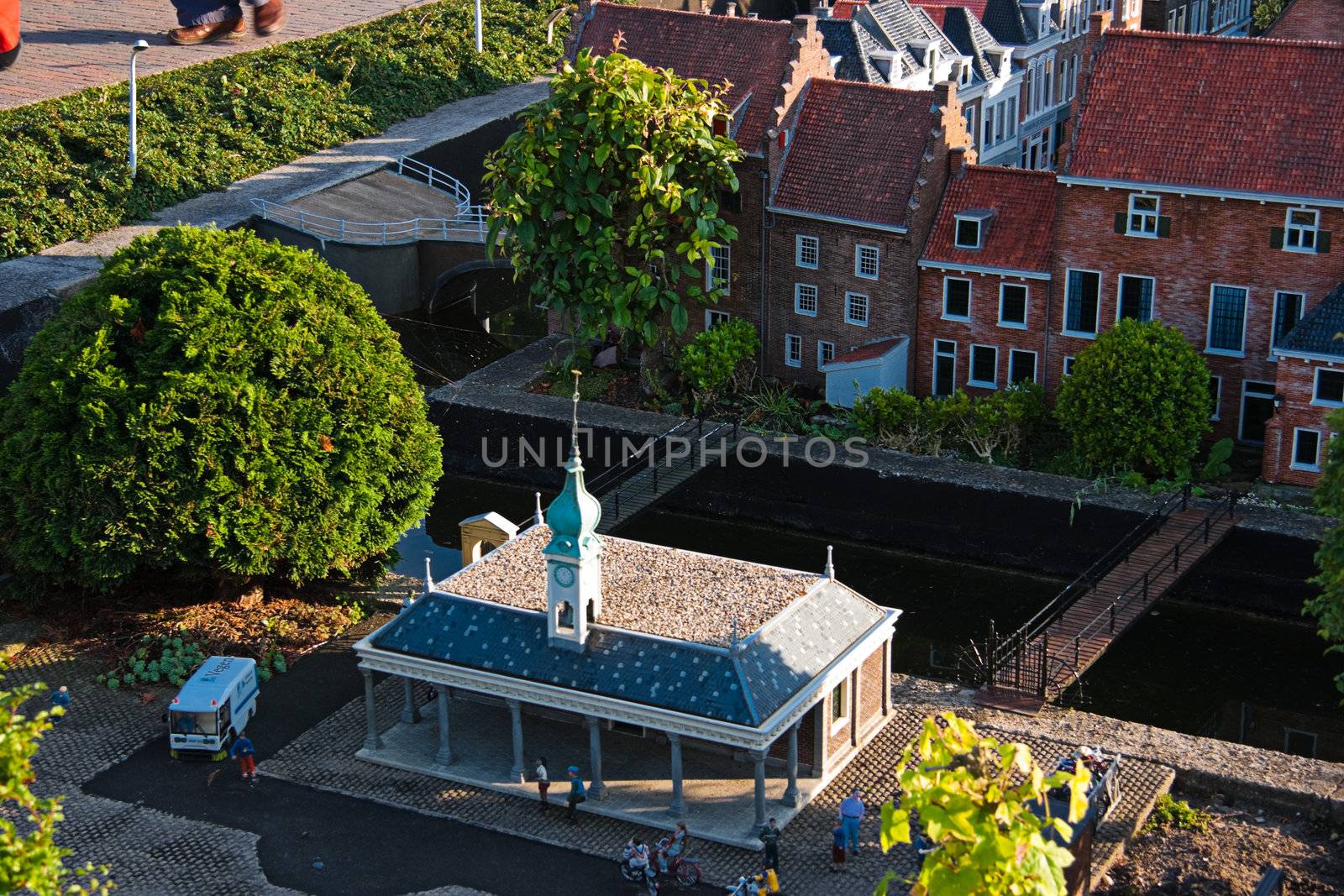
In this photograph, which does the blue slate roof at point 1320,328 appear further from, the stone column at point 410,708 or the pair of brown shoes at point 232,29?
the pair of brown shoes at point 232,29

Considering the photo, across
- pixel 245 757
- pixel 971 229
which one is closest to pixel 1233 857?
pixel 245 757

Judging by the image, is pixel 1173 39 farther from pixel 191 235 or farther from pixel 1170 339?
pixel 191 235

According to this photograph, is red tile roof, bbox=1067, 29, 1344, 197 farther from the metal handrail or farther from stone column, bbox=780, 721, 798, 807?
stone column, bbox=780, 721, 798, 807

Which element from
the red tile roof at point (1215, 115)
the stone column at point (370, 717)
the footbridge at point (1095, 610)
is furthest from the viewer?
the red tile roof at point (1215, 115)

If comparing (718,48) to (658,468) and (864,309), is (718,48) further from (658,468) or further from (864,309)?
(658,468)

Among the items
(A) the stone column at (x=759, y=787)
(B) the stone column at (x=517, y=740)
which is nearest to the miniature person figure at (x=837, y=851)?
(A) the stone column at (x=759, y=787)
